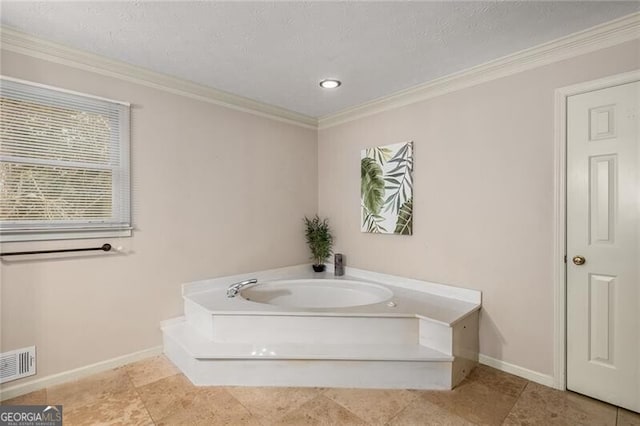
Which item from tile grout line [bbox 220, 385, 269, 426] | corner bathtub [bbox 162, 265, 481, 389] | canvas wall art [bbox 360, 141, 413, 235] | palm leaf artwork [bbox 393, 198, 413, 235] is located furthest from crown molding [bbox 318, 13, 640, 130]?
tile grout line [bbox 220, 385, 269, 426]

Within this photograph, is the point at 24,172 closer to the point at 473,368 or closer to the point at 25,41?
the point at 25,41

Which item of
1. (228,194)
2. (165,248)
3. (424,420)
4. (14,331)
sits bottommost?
(424,420)

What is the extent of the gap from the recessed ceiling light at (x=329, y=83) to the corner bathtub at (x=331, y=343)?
1.85 metres

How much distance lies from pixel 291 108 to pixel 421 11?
1866 mm

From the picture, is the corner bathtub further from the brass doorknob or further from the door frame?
the brass doorknob

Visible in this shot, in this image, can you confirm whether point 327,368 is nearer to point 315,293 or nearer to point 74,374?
point 315,293

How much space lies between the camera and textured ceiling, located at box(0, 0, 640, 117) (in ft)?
5.88

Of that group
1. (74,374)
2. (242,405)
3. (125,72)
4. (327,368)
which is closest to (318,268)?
(327,368)

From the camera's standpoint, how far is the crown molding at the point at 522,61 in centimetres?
194

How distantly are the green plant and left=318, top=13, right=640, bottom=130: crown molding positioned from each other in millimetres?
1345

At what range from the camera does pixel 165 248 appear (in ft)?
8.96

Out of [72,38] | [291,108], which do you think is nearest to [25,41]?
[72,38]

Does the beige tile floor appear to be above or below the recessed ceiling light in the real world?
below

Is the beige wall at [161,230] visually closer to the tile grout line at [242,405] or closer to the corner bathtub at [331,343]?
the corner bathtub at [331,343]
